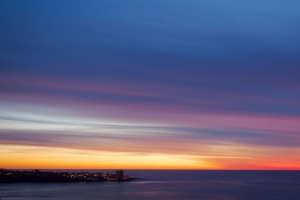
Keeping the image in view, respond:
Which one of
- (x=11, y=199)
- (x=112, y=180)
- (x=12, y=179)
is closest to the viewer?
(x=11, y=199)

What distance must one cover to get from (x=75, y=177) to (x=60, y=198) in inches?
2710

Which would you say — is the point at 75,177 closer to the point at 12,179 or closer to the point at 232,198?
the point at 12,179

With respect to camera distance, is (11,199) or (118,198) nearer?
(11,199)

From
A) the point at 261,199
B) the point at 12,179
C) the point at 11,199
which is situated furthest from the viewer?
the point at 12,179

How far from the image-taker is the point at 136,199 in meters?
73.1

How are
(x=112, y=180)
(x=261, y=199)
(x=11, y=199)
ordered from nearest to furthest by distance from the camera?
(x=11, y=199) → (x=261, y=199) → (x=112, y=180)

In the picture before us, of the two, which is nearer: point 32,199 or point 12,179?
point 32,199

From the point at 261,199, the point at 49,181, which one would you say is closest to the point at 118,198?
the point at 261,199

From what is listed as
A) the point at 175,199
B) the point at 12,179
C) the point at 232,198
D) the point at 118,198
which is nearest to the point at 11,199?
the point at 118,198

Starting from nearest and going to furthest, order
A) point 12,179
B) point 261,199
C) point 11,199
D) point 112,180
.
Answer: point 11,199 < point 261,199 < point 12,179 < point 112,180

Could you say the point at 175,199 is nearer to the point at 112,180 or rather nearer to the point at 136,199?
the point at 136,199

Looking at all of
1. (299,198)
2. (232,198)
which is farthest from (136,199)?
(299,198)

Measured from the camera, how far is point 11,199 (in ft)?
227

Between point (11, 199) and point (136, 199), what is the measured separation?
2124 centimetres
